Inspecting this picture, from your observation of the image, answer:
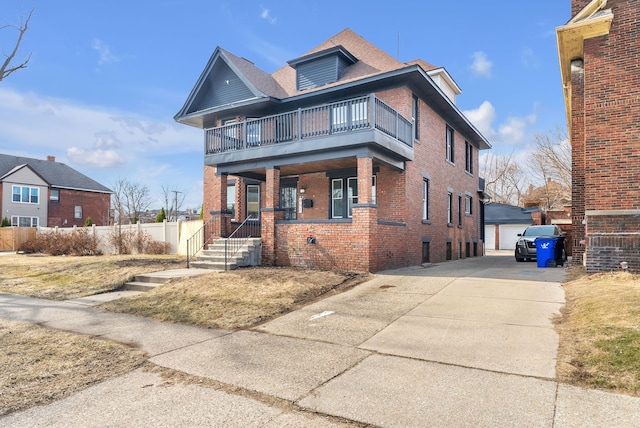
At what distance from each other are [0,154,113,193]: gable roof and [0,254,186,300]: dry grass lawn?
3165 cm

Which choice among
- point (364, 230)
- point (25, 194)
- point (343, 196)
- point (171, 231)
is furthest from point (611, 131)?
point (25, 194)

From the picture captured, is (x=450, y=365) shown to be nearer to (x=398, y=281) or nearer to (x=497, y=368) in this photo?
(x=497, y=368)

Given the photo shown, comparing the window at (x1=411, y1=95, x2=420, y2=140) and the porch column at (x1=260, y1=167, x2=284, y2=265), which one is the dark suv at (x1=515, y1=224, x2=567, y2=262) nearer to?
the window at (x1=411, y1=95, x2=420, y2=140)

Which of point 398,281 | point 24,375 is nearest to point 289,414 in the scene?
point 24,375

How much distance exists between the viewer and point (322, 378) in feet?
15.3

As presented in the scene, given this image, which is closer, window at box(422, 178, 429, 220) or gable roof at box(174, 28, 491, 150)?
gable roof at box(174, 28, 491, 150)

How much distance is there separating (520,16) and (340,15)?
8.16 meters

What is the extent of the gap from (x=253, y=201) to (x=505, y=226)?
968 inches

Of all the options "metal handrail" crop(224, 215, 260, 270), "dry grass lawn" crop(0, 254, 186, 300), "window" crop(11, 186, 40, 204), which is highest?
"window" crop(11, 186, 40, 204)

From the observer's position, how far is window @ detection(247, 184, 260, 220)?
17.8m

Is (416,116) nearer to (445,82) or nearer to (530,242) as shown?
(445,82)

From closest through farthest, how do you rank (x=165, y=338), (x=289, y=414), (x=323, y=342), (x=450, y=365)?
(x=289, y=414) → (x=450, y=365) → (x=323, y=342) → (x=165, y=338)

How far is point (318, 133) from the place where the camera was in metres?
13.3

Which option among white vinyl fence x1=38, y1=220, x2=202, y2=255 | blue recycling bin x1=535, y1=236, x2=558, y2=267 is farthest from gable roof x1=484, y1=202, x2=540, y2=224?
white vinyl fence x1=38, y1=220, x2=202, y2=255
